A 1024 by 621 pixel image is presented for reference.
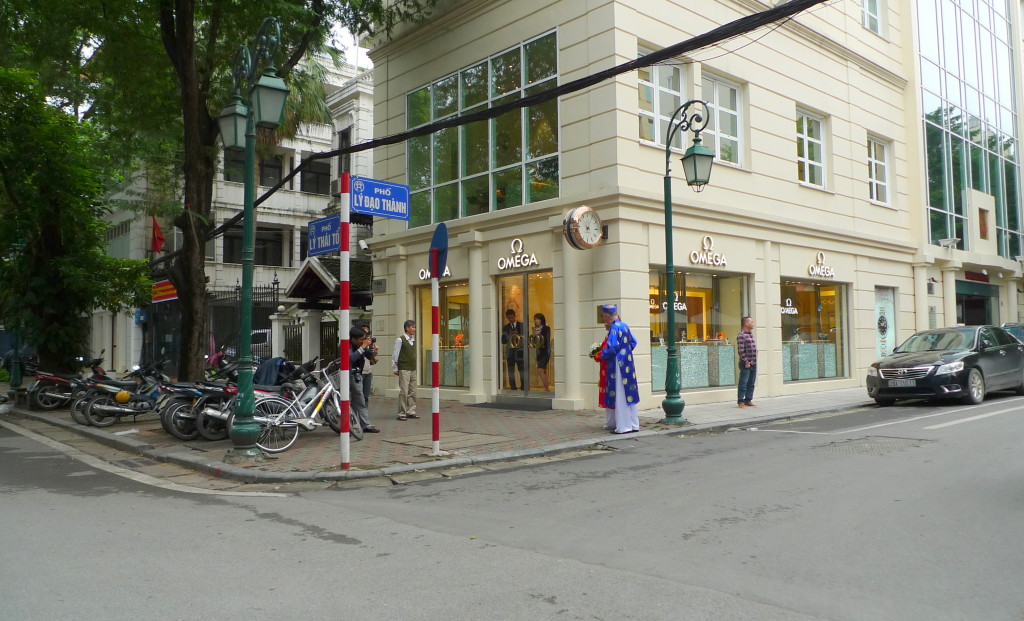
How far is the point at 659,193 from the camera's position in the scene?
14.1 m

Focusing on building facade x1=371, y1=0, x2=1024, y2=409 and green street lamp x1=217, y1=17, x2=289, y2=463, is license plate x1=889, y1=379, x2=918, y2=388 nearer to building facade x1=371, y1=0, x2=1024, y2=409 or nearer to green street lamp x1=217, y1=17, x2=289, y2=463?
building facade x1=371, y1=0, x2=1024, y2=409

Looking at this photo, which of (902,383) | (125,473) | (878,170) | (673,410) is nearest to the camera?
(125,473)

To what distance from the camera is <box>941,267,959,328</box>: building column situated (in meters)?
22.5

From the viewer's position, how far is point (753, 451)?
29.8ft

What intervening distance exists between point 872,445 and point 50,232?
1754 centimetres

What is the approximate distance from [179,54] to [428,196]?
6.44 m

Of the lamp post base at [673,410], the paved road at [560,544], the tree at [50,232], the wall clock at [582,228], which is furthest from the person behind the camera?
the tree at [50,232]

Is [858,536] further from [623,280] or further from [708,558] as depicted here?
[623,280]

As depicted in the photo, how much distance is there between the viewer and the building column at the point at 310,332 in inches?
895

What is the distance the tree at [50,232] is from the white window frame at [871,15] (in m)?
20.0

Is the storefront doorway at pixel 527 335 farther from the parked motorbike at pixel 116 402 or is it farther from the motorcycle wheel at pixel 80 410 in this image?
the motorcycle wheel at pixel 80 410

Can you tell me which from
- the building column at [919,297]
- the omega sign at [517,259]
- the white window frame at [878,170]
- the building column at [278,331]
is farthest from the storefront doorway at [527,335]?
the building column at [919,297]

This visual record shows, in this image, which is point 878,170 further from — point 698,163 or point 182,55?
point 182,55

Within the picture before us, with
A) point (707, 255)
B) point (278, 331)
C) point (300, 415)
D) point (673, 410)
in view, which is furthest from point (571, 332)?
point (278, 331)
